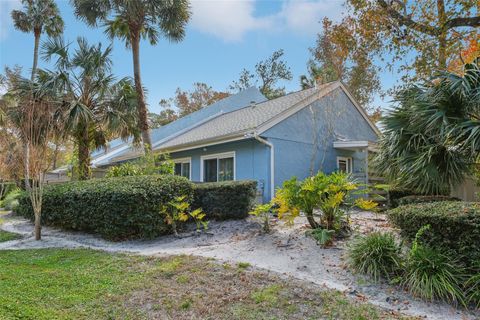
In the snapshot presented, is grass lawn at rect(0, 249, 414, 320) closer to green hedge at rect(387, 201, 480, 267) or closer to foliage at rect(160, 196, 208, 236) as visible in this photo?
green hedge at rect(387, 201, 480, 267)

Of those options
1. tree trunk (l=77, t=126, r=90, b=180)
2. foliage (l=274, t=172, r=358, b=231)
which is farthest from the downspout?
tree trunk (l=77, t=126, r=90, b=180)

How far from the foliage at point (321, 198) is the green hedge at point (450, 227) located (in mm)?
1283

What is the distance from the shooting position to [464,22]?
33.5 feet

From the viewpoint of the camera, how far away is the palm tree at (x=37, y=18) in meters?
23.7

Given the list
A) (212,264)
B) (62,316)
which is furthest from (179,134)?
(62,316)

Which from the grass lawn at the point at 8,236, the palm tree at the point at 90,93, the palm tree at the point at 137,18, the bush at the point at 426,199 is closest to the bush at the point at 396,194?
the bush at the point at 426,199

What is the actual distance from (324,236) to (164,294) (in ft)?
10.2

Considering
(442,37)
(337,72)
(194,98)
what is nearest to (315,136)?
(442,37)

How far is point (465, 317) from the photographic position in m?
3.96

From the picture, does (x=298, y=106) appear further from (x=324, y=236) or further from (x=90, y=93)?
(x=90, y=93)

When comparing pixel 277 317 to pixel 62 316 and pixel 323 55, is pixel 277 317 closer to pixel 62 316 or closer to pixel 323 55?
pixel 62 316

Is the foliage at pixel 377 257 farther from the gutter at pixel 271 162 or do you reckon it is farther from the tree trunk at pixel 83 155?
the tree trunk at pixel 83 155

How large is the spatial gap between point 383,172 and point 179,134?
1210 cm

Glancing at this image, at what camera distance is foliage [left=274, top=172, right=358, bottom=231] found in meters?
6.31
